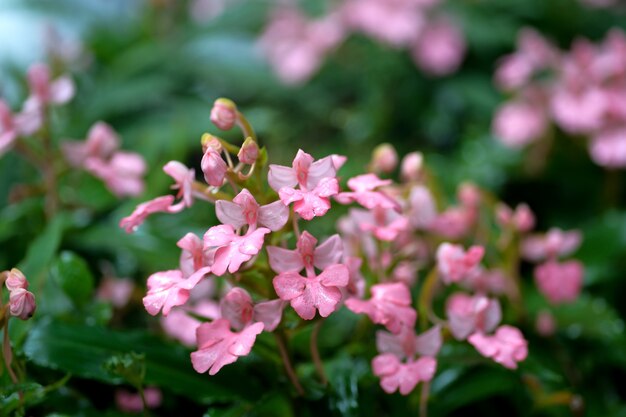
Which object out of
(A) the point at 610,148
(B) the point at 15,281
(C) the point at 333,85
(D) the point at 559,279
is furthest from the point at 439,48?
(B) the point at 15,281

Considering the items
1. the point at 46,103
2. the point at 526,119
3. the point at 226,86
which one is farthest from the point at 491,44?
the point at 46,103

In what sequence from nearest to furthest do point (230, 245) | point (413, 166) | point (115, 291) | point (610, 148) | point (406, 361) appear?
point (230, 245), point (406, 361), point (413, 166), point (115, 291), point (610, 148)

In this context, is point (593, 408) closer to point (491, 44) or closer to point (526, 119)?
point (526, 119)

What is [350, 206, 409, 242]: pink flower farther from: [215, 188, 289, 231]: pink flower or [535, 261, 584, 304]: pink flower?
[535, 261, 584, 304]: pink flower

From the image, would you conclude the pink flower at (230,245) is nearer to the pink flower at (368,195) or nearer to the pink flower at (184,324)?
the pink flower at (368,195)

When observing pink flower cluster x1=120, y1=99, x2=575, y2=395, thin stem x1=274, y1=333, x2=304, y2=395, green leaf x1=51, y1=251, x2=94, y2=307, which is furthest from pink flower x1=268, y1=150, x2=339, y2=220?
green leaf x1=51, y1=251, x2=94, y2=307

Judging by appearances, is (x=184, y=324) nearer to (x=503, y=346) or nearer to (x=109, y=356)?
(x=109, y=356)
